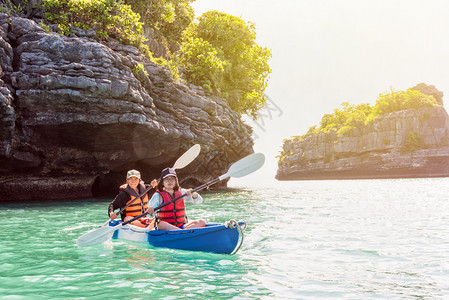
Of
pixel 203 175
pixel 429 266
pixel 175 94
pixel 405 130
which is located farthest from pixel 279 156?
pixel 429 266

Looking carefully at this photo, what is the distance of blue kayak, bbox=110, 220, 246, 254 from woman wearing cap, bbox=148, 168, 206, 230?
10.8 inches

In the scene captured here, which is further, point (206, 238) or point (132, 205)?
point (132, 205)

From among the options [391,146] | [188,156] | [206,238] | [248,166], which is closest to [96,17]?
[188,156]

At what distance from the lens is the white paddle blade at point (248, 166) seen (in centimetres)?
791

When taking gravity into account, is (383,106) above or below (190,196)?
above

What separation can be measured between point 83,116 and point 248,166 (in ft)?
36.9

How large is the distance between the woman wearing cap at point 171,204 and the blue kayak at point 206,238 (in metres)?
0.27

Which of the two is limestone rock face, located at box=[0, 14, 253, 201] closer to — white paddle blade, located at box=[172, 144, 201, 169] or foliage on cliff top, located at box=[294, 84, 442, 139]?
white paddle blade, located at box=[172, 144, 201, 169]

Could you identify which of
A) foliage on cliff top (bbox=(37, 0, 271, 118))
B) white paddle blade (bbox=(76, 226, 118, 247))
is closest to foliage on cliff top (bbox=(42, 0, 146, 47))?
foliage on cliff top (bbox=(37, 0, 271, 118))

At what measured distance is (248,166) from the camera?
8.02 meters

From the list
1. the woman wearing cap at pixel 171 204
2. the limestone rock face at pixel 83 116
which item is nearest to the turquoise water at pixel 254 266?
the woman wearing cap at pixel 171 204

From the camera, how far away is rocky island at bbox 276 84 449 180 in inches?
2500

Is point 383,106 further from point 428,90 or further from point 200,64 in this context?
point 200,64

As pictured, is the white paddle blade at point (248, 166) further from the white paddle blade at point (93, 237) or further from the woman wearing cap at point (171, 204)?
the white paddle blade at point (93, 237)
